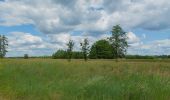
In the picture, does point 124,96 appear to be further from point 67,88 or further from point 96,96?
point 67,88

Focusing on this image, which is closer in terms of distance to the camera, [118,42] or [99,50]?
[118,42]

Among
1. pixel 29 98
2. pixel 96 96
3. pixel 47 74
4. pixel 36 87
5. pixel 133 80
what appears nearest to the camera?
pixel 96 96

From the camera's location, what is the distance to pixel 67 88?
13242 mm

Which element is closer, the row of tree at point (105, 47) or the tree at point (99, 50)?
the row of tree at point (105, 47)

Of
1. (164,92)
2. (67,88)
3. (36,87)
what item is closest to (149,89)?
(164,92)

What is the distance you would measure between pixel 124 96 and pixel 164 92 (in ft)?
4.11

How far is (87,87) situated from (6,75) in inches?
372

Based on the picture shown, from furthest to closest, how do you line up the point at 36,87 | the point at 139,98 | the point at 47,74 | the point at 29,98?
the point at 47,74
the point at 36,87
the point at 29,98
the point at 139,98

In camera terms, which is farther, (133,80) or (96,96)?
(133,80)

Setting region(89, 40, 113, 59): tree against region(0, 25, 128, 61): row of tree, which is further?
region(89, 40, 113, 59): tree

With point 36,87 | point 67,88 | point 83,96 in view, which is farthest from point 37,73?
point 83,96

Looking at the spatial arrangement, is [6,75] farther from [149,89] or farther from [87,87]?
[149,89]

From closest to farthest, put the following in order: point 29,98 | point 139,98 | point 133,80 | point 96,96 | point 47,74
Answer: point 139,98
point 96,96
point 29,98
point 133,80
point 47,74

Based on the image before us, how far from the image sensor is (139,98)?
10.7 meters
